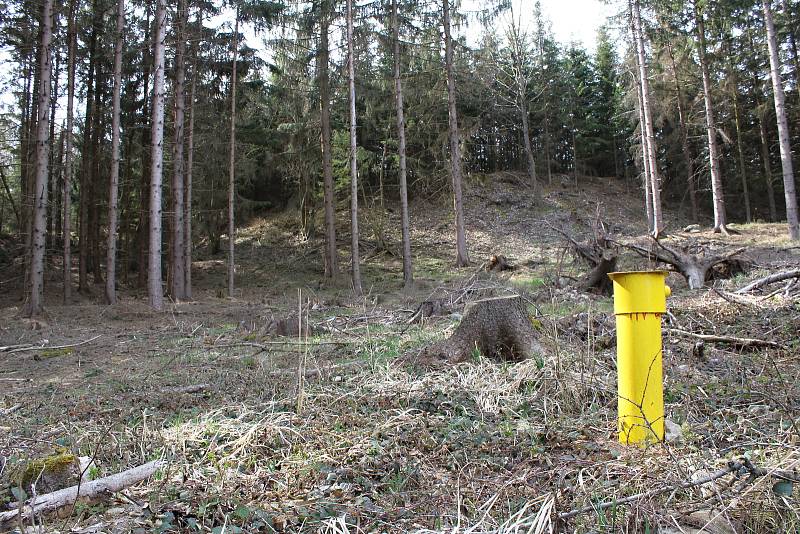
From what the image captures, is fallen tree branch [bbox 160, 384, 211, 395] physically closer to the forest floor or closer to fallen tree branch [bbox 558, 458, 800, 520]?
the forest floor

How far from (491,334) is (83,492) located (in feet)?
13.7

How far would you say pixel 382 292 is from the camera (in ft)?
60.8

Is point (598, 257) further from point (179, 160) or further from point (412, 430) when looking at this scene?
point (179, 160)

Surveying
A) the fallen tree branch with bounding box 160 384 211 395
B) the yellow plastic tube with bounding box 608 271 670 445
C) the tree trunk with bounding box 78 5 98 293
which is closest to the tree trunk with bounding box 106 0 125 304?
the tree trunk with bounding box 78 5 98 293

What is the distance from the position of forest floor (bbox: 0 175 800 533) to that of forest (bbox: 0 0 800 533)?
3 centimetres

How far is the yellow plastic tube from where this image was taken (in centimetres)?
304

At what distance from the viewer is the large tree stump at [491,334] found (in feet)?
18.9

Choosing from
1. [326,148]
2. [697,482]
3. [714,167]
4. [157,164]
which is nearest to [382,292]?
[326,148]

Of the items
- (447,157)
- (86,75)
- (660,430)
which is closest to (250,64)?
(86,75)

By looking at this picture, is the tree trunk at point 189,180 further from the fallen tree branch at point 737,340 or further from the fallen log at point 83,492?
the fallen log at point 83,492

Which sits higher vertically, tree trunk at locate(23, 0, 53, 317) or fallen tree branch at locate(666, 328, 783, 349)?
tree trunk at locate(23, 0, 53, 317)

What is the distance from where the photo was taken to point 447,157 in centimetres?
2720

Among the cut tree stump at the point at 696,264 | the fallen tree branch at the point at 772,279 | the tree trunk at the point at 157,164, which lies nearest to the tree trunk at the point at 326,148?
the tree trunk at the point at 157,164

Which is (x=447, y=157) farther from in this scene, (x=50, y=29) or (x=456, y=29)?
(x=50, y=29)
